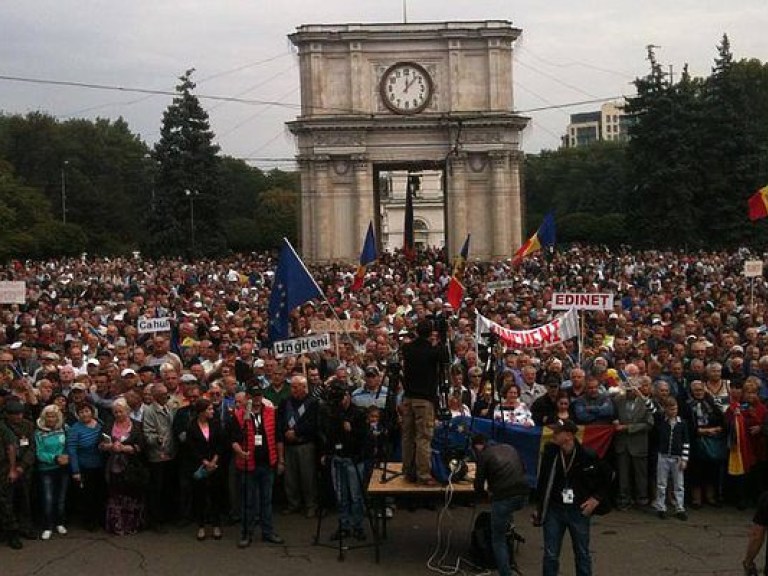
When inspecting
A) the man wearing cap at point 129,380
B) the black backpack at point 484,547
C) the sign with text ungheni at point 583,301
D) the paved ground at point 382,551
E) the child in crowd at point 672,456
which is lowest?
the paved ground at point 382,551

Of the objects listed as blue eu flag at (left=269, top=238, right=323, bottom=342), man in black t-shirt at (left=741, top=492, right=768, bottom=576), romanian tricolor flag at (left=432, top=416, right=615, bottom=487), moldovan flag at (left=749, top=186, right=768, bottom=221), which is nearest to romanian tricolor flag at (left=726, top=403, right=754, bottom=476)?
romanian tricolor flag at (left=432, top=416, right=615, bottom=487)

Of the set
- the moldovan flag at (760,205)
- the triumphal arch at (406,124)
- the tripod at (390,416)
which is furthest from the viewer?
the triumphal arch at (406,124)

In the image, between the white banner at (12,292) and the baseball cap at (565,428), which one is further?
the white banner at (12,292)

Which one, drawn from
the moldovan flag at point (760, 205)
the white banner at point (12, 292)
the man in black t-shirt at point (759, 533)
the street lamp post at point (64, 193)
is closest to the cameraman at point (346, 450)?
the man in black t-shirt at point (759, 533)

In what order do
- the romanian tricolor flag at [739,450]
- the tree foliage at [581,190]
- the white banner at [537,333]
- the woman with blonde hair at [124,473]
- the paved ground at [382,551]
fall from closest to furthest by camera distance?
the paved ground at [382,551], the woman with blonde hair at [124,473], the romanian tricolor flag at [739,450], the white banner at [537,333], the tree foliage at [581,190]

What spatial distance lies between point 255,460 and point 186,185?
190 feet

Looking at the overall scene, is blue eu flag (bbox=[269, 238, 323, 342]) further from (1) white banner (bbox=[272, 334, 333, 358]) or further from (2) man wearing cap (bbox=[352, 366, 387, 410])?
(2) man wearing cap (bbox=[352, 366, 387, 410])

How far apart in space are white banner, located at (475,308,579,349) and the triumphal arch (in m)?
39.0

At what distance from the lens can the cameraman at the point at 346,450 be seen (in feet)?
41.7

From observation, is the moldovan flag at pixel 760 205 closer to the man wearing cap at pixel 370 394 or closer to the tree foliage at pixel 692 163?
the man wearing cap at pixel 370 394

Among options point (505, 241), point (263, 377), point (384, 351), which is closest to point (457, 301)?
point (384, 351)

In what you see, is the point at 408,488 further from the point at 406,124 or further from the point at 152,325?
the point at 406,124

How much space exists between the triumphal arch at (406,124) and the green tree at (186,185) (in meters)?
11.9

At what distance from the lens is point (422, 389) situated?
11695mm
